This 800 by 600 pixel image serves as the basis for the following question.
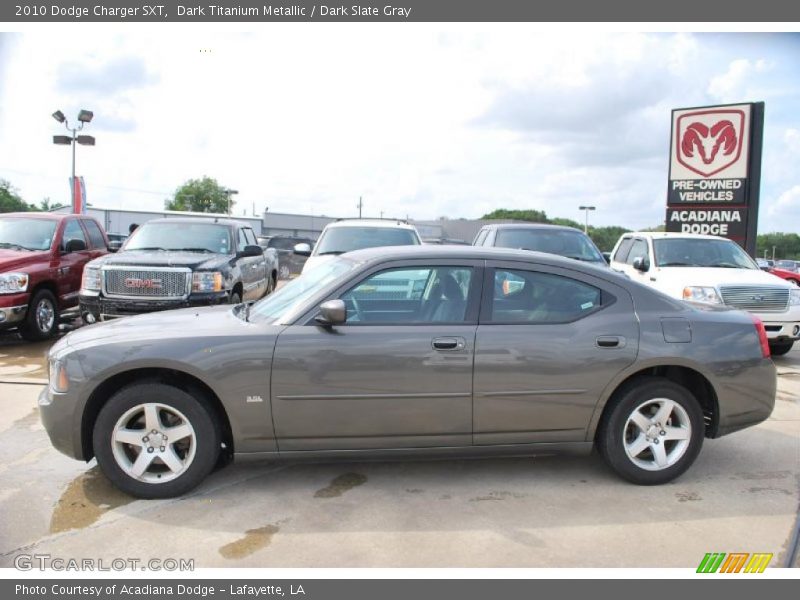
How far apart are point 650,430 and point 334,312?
88.3 inches

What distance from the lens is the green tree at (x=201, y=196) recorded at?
9075 centimetres

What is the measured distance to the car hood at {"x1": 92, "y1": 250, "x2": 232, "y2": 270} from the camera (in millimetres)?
7828

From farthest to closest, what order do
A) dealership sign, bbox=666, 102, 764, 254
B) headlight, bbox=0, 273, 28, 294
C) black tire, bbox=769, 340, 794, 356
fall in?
dealership sign, bbox=666, 102, 764, 254 < black tire, bbox=769, 340, 794, 356 < headlight, bbox=0, 273, 28, 294

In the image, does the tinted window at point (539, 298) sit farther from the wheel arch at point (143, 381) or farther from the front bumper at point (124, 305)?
the front bumper at point (124, 305)

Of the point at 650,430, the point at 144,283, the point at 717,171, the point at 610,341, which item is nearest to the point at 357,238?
the point at 144,283

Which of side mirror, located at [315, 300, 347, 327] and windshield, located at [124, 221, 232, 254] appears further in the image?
windshield, located at [124, 221, 232, 254]

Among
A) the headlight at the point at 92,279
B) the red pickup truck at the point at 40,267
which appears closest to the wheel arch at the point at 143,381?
the headlight at the point at 92,279

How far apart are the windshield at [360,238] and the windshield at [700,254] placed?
3841mm

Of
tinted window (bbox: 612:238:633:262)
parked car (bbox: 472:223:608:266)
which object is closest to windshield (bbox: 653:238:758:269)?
parked car (bbox: 472:223:608:266)

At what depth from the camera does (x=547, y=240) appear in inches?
381

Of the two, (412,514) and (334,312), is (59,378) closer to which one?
(334,312)

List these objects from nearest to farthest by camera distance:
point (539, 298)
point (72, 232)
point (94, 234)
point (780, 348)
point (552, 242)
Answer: point (539, 298)
point (780, 348)
point (552, 242)
point (72, 232)
point (94, 234)

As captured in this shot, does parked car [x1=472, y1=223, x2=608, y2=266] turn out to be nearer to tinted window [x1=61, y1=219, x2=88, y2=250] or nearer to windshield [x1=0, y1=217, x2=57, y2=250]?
tinted window [x1=61, y1=219, x2=88, y2=250]

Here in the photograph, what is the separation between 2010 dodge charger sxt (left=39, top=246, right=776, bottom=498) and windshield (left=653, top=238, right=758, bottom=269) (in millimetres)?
5482
